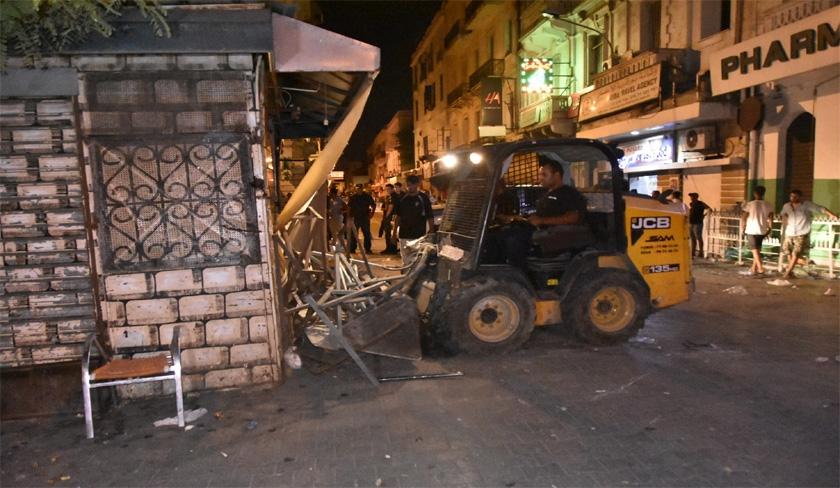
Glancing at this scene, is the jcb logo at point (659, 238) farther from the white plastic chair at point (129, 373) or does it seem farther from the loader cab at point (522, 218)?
the white plastic chair at point (129, 373)

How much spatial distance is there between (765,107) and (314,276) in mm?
10545

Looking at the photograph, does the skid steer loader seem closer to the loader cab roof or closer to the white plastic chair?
the loader cab roof

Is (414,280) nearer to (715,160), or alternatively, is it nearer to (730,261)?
(730,261)

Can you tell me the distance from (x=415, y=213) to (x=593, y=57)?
463 inches

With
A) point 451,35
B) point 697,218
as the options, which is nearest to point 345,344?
point 697,218

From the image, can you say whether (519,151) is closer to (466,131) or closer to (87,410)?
(87,410)

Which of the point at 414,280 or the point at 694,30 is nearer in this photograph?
the point at 414,280

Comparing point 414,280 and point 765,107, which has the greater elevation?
point 765,107

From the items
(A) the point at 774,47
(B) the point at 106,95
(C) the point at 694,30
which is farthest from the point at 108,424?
(C) the point at 694,30

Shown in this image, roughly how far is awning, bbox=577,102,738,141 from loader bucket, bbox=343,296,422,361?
1056 centimetres

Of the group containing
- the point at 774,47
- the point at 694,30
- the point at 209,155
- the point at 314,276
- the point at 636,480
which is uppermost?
the point at 694,30

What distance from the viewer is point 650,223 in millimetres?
6078

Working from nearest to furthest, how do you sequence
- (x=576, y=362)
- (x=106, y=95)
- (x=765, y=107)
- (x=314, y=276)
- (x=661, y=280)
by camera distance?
(x=106, y=95) < (x=576, y=362) < (x=661, y=280) < (x=314, y=276) < (x=765, y=107)

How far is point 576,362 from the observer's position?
5.45 metres
